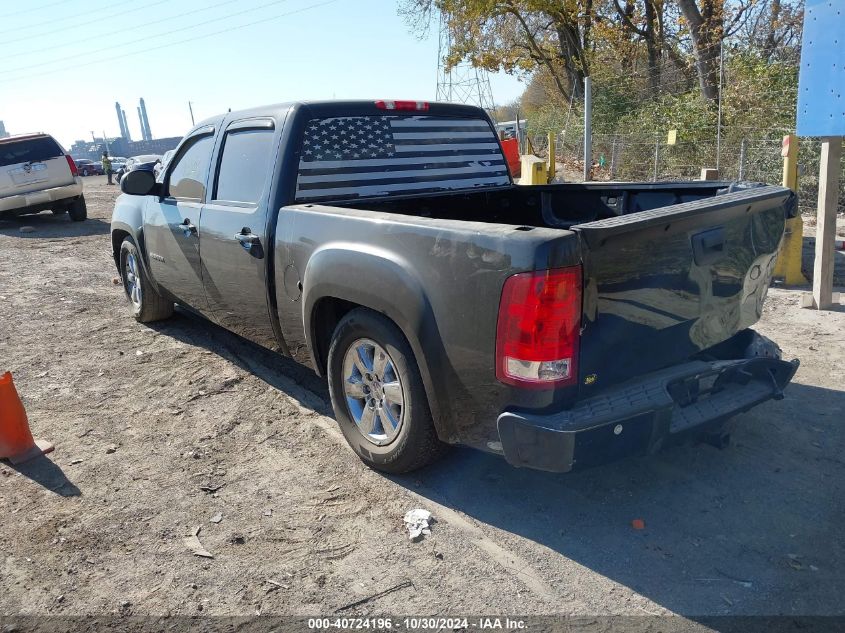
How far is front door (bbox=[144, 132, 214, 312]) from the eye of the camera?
4.80 metres

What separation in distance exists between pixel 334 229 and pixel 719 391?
2.03 metres

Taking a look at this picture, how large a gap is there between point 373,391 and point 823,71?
16.2 ft

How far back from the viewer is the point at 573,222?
476 cm

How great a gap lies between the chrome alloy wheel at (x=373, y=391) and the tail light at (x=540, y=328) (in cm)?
75

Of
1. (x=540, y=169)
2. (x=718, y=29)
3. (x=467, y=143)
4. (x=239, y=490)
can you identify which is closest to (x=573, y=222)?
(x=467, y=143)


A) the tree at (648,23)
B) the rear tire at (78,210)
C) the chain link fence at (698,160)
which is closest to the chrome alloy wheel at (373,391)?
the chain link fence at (698,160)

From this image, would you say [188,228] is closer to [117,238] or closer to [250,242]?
[250,242]

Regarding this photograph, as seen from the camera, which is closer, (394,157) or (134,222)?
(394,157)

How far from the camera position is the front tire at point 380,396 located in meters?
3.17

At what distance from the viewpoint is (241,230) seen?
4141mm

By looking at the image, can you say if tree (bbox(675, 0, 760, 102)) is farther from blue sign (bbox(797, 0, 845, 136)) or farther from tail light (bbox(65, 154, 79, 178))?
tail light (bbox(65, 154, 79, 178))

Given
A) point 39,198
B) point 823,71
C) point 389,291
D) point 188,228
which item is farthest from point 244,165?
point 39,198

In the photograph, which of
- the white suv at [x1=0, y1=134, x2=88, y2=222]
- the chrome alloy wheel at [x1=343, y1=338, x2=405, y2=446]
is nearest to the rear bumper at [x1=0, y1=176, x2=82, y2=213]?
the white suv at [x1=0, y1=134, x2=88, y2=222]

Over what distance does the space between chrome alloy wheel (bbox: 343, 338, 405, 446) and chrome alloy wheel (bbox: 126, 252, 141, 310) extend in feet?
11.4
